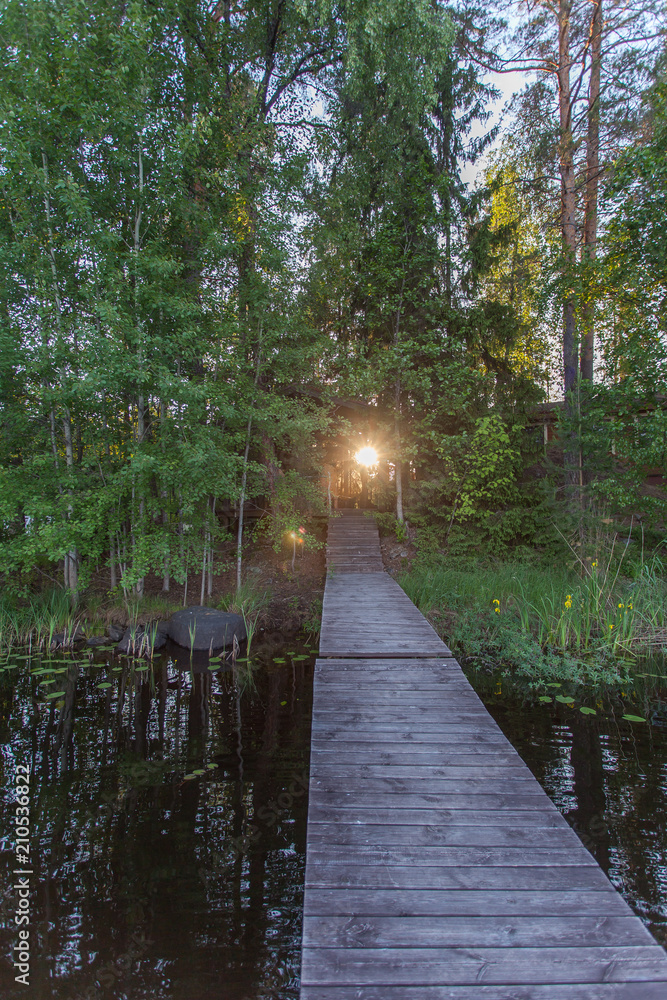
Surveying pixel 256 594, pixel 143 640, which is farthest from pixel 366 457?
pixel 143 640

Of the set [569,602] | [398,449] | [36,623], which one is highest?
[398,449]

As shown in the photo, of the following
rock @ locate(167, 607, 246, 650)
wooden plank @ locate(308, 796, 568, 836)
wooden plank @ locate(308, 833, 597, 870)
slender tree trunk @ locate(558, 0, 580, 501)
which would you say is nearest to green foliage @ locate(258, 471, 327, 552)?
rock @ locate(167, 607, 246, 650)

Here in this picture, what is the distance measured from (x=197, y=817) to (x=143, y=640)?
3.83 meters

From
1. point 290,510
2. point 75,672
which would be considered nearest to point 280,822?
point 75,672

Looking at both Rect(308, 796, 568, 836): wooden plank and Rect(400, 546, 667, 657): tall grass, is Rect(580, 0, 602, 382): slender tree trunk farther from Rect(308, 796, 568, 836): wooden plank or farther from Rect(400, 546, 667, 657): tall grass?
Rect(308, 796, 568, 836): wooden plank

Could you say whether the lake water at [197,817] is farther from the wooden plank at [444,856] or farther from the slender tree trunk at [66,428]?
the slender tree trunk at [66,428]

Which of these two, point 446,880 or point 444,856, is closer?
point 446,880

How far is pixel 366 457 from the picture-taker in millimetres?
13805

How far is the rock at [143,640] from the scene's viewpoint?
6.59 m

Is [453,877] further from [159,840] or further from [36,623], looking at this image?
[36,623]

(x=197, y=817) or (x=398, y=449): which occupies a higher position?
(x=398, y=449)

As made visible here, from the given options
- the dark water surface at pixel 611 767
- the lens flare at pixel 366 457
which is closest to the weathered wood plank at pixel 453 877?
the dark water surface at pixel 611 767

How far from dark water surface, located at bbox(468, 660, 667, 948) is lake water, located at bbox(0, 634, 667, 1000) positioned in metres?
0.01

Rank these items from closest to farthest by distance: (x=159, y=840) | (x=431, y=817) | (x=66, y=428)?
(x=431, y=817) → (x=159, y=840) → (x=66, y=428)
